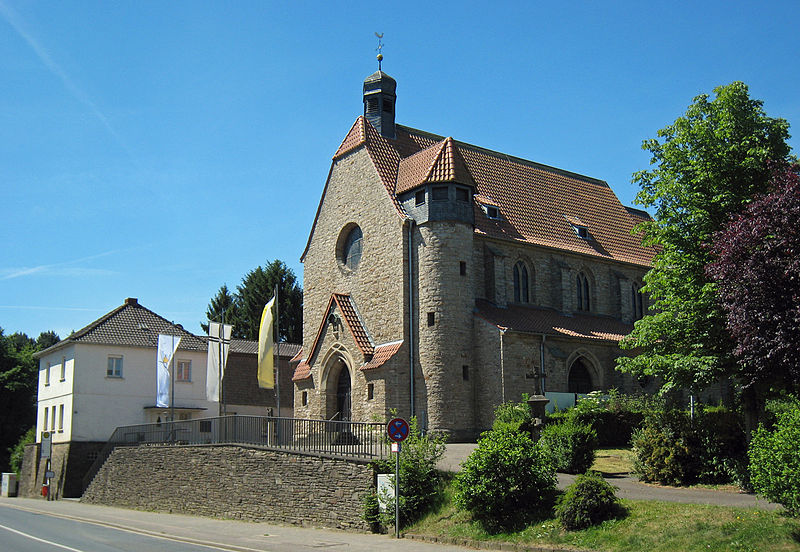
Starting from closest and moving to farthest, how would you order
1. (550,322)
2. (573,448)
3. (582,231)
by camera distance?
(573,448) < (550,322) < (582,231)

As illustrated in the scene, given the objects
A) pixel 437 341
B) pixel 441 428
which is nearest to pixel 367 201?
pixel 437 341

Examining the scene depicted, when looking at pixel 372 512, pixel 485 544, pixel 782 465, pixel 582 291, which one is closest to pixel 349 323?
pixel 582 291

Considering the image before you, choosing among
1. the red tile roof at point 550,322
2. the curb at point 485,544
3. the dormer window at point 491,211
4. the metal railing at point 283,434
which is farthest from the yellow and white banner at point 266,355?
the curb at point 485,544

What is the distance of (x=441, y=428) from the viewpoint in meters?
31.1

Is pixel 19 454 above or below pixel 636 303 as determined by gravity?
below

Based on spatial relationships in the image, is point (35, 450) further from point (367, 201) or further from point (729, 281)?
point (729, 281)

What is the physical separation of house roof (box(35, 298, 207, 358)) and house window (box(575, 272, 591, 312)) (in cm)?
2325

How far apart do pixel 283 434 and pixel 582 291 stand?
20186 mm

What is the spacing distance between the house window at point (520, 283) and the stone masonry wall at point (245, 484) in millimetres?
15972

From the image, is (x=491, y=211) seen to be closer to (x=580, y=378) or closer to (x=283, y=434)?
(x=580, y=378)

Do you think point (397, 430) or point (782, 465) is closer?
point (782, 465)

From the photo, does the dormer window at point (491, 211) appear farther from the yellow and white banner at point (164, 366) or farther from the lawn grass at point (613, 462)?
the yellow and white banner at point (164, 366)

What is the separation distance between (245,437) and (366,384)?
7482 millimetres

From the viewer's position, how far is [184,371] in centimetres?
4759
